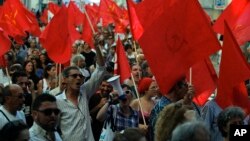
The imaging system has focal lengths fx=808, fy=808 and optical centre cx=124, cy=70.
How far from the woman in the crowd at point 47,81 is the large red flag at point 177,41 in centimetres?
389

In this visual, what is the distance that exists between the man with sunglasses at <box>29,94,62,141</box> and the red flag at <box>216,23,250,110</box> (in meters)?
1.87

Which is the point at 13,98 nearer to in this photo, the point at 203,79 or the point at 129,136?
the point at 203,79

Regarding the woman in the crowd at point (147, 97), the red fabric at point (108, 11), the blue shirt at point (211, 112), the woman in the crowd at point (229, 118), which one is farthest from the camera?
the red fabric at point (108, 11)

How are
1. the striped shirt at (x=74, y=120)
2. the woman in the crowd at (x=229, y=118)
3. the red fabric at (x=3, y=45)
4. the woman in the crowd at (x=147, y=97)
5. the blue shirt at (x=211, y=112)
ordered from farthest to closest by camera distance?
1. the red fabric at (x=3, y=45)
2. the woman in the crowd at (x=147, y=97)
3. the blue shirt at (x=211, y=112)
4. the striped shirt at (x=74, y=120)
5. the woman in the crowd at (x=229, y=118)

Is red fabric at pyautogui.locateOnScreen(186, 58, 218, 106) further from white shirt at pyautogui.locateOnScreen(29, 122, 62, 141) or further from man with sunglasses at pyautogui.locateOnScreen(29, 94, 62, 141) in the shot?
white shirt at pyautogui.locateOnScreen(29, 122, 62, 141)

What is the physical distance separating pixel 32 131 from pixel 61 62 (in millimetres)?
6533

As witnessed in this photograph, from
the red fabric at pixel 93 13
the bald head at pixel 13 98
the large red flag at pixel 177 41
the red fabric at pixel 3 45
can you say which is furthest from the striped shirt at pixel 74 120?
the red fabric at pixel 93 13

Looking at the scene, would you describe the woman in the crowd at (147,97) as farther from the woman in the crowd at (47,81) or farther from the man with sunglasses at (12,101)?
the woman in the crowd at (47,81)

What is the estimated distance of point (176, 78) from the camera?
762 centimetres

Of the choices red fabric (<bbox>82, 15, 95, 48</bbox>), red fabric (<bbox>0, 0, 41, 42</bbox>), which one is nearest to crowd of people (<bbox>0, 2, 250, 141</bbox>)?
red fabric (<bbox>0, 0, 41, 42</bbox>)

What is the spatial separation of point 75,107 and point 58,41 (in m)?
5.37

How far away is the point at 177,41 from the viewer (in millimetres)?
7938

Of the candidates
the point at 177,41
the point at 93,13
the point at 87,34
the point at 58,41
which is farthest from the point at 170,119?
the point at 93,13

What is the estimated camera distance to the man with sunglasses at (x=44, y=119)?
20.1 ft
